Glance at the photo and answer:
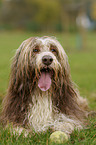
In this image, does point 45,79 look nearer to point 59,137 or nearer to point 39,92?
point 39,92

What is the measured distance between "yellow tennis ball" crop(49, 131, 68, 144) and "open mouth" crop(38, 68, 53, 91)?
618mm

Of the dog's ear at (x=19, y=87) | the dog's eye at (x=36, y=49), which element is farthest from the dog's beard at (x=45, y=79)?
the dog's eye at (x=36, y=49)

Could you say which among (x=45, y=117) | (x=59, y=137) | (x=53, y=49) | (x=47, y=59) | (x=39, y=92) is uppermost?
(x=53, y=49)

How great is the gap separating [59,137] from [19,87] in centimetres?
92

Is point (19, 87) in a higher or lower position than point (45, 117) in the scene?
higher

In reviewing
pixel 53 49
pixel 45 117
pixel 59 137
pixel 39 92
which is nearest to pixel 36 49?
pixel 53 49

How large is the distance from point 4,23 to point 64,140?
55428 millimetres

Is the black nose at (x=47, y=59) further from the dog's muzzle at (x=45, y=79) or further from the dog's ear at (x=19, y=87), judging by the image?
the dog's ear at (x=19, y=87)

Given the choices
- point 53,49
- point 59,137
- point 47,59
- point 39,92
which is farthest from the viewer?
point 53,49

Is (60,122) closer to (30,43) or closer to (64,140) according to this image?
(64,140)

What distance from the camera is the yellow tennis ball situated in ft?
10.7

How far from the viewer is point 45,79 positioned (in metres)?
3.63

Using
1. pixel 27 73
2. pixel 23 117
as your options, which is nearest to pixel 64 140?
pixel 23 117

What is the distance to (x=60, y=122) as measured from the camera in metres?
3.79
